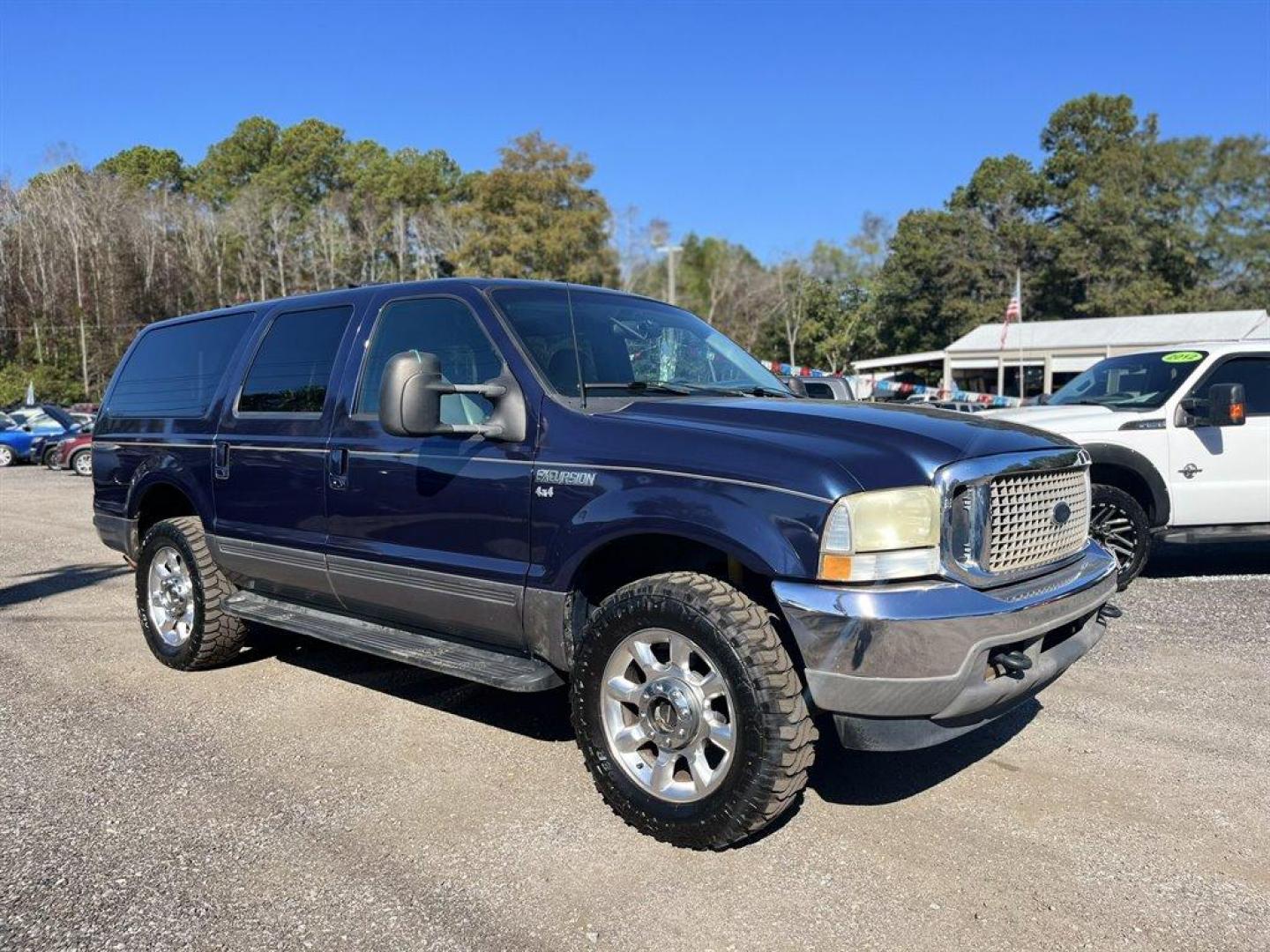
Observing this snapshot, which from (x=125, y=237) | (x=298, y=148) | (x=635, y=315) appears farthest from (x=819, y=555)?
(x=298, y=148)

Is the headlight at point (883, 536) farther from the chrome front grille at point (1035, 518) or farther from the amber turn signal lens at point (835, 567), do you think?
the chrome front grille at point (1035, 518)

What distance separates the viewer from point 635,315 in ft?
15.2

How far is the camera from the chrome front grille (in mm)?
3312

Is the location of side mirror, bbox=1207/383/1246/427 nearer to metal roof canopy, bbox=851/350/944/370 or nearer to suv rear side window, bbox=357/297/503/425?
suv rear side window, bbox=357/297/503/425

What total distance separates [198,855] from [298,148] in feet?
234

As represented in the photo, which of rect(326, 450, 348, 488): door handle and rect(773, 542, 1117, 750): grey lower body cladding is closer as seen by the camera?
rect(773, 542, 1117, 750): grey lower body cladding

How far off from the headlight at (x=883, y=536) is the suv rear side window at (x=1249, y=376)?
5598 millimetres

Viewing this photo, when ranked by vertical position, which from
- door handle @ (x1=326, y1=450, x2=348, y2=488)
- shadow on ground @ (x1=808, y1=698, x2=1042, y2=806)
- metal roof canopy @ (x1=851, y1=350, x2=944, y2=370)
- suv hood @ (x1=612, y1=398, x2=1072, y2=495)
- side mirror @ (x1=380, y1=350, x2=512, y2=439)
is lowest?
shadow on ground @ (x1=808, y1=698, x2=1042, y2=806)

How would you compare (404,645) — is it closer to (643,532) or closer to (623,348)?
(643,532)

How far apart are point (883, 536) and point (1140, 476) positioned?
5.18m

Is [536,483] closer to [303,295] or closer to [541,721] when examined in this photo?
[541,721]

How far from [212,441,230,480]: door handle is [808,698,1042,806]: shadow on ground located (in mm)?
3306

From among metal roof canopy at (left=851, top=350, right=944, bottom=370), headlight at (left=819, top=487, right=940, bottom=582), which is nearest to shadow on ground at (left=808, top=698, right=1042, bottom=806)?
headlight at (left=819, top=487, right=940, bottom=582)

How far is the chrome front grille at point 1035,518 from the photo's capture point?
331 cm
